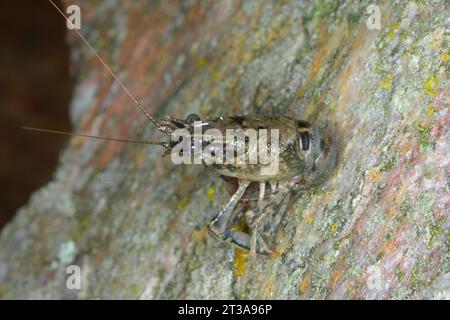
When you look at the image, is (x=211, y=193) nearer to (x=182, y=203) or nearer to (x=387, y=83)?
(x=182, y=203)

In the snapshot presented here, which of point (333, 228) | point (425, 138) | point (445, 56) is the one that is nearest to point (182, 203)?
point (333, 228)


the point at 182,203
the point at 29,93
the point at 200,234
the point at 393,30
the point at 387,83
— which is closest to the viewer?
the point at 387,83

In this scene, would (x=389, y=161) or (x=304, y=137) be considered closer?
(x=389, y=161)

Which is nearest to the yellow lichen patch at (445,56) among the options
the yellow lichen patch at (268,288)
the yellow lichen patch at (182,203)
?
the yellow lichen patch at (268,288)

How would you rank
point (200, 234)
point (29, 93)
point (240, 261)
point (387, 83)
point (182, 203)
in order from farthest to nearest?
point (29, 93) → point (182, 203) → point (200, 234) → point (240, 261) → point (387, 83)

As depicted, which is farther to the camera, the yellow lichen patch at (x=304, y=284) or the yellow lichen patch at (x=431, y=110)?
the yellow lichen patch at (x=304, y=284)

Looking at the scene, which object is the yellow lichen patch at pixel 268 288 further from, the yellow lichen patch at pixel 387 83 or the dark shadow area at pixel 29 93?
the dark shadow area at pixel 29 93

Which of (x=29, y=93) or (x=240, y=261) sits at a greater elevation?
(x=29, y=93)
